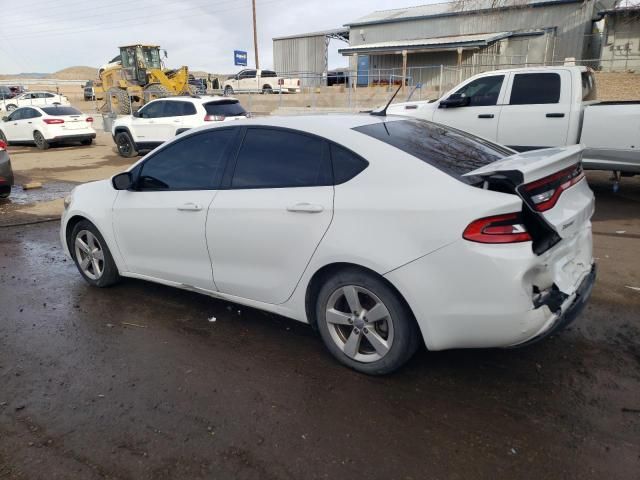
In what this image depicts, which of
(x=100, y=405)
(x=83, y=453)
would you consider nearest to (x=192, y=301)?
(x=100, y=405)

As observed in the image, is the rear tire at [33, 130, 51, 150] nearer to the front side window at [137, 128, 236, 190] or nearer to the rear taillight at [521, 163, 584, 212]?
the front side window at [137, 128, 236, 190]

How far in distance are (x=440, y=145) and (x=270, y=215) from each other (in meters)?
1.20

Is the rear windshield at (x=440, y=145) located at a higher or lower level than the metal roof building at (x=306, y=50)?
lower

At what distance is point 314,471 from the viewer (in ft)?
7.87

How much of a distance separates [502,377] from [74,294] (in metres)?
3.78

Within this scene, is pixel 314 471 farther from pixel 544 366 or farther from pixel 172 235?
pixel 172 235

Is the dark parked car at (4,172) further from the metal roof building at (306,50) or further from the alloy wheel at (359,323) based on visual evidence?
the metal roof building at (306,50)

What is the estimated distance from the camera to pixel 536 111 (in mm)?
7949

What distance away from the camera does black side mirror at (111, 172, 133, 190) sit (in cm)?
423

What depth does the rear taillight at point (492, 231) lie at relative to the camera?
2.58m

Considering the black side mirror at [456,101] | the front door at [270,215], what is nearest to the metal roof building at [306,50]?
the black side mirror at [456,101]

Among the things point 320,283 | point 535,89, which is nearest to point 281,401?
point 320,283

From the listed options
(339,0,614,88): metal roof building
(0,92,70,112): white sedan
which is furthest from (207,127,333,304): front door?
(0,92,70,112): white sedan

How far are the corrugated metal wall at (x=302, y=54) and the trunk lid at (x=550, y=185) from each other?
38645 mm
